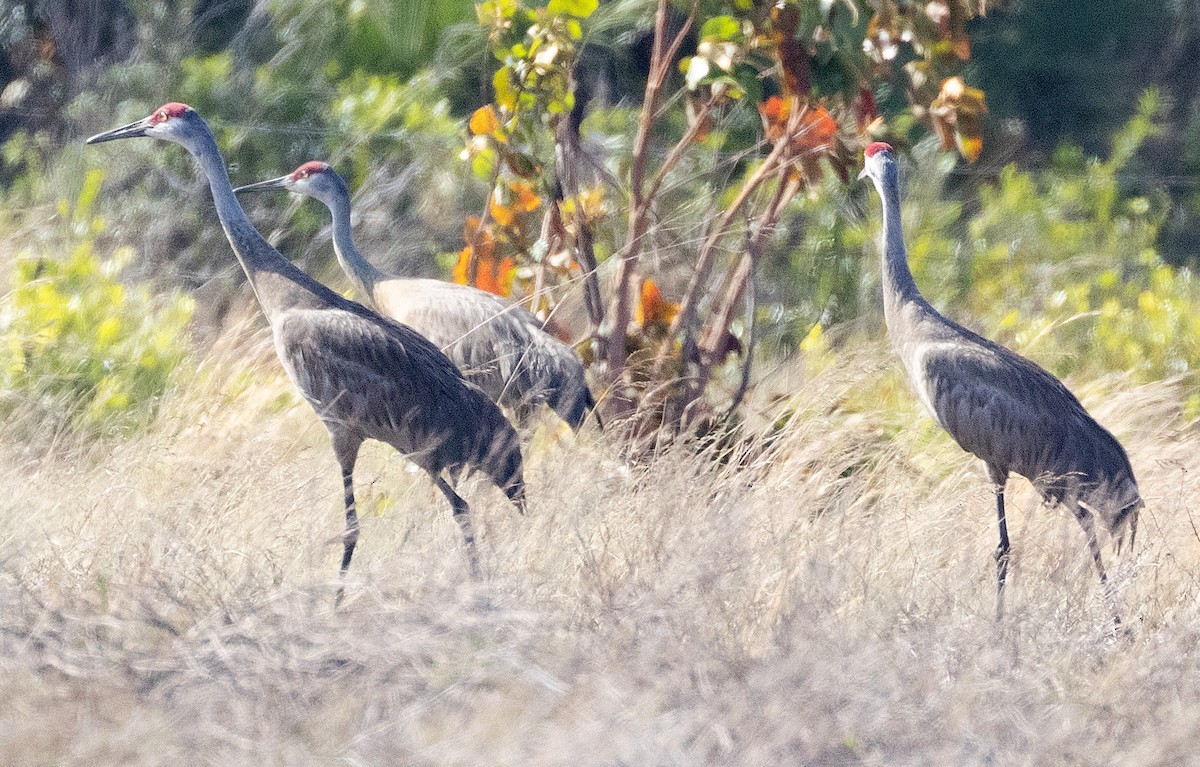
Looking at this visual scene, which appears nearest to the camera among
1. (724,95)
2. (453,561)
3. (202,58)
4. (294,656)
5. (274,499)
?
(294,656)

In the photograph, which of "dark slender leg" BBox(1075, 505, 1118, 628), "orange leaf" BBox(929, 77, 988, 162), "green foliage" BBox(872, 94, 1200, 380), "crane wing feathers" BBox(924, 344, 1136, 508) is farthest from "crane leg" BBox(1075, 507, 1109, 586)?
"green foliage" BBox(872, 94, 1200, 380)

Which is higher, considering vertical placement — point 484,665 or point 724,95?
point 724,95

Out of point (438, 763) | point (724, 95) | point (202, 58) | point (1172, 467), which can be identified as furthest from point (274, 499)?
point (202, 58)

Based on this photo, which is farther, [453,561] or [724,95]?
[724,95]

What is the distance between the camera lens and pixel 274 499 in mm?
4562

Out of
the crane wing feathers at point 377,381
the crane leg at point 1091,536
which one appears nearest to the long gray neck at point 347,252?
the crane wing feathers at point 377,381

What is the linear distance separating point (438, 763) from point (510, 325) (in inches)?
116

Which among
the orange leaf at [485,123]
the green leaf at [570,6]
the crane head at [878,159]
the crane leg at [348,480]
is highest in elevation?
the green leaf at [570,6]

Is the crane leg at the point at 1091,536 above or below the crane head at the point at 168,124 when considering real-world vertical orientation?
below

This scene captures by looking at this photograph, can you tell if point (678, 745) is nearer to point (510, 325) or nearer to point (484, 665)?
point (484, 665)

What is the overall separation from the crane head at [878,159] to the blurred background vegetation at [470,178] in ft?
0.71

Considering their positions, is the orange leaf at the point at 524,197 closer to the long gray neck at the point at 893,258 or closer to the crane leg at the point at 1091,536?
the long gray neck at the point at 893,258

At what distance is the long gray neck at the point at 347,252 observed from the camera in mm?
6426

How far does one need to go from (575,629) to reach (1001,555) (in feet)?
5.65
